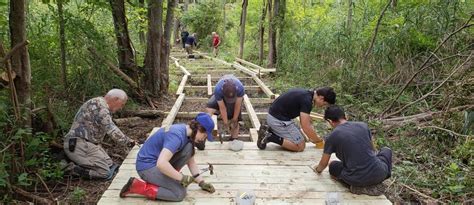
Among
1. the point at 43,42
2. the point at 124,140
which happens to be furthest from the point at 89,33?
the point at 124,140

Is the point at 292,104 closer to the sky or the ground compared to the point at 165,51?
closer to the ground

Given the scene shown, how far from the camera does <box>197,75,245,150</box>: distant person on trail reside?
17.5 feet

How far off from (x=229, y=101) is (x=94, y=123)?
191 cm

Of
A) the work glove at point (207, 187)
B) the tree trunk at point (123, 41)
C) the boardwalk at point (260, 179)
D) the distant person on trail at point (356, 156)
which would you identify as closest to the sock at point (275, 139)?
the boardwalk at point (260, 179)

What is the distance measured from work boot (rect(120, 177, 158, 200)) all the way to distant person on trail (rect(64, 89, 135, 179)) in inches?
36.7

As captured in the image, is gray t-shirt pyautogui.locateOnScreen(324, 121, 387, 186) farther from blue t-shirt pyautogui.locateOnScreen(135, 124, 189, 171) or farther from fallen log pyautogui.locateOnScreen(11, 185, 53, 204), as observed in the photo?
fallen log pyautogui.locateOnScreen(11, 185, 53, 204)

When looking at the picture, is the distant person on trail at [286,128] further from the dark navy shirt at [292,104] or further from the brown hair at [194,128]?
the brown hair at [194,128]

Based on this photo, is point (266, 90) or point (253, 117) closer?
point (253, 117)

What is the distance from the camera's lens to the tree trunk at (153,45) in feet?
26.3

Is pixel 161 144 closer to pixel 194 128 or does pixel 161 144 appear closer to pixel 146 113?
pixel 194 128

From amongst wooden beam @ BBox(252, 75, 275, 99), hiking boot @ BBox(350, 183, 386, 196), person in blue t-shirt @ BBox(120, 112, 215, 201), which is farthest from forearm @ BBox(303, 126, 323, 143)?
wooden beam @ BBox(252, 75, 275, 99)

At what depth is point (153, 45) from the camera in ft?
26.6

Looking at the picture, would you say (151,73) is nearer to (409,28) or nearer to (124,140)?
(124,140)

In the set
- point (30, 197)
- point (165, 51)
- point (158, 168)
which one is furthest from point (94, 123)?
point (165, 51)
